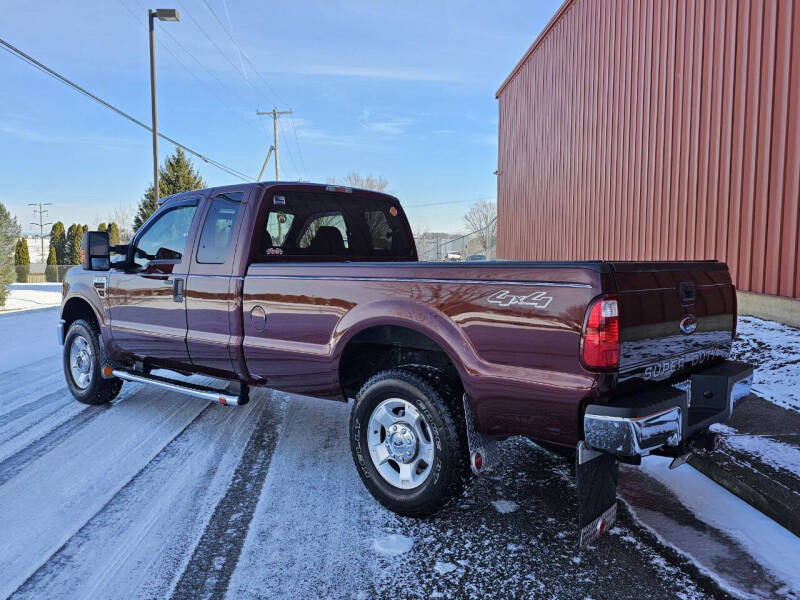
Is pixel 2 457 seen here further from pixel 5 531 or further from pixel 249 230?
pixel 249 230

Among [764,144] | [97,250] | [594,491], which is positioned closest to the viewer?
[594,491]

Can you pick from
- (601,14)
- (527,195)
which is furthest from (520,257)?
(601,14)

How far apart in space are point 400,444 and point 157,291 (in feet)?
9.05

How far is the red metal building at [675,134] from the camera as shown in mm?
7262

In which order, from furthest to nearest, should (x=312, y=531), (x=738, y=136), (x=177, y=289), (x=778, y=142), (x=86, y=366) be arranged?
(x=738, y=136) → (x=778, y=142) → (x=86, y=366) → (x=177, y=289) → (x=312, y=531)

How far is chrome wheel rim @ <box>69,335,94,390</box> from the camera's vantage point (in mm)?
5625

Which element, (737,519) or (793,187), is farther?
(793,187)

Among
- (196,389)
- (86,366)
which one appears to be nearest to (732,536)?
(196,389)

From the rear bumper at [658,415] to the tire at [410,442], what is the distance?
746 mm

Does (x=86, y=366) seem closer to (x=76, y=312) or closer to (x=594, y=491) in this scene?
(x=76, y=312)

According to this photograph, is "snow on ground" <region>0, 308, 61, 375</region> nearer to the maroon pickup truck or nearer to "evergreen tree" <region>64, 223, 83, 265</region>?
the maroon pickup truck

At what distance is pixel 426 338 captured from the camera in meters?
3.38

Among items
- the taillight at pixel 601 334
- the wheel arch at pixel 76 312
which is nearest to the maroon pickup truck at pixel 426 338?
the taillight at pixel 601 334

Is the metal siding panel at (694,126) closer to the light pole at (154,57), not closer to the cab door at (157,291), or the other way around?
the cab door at (157,291)
